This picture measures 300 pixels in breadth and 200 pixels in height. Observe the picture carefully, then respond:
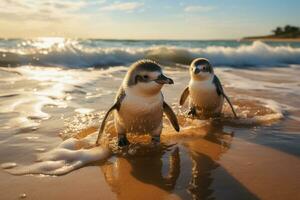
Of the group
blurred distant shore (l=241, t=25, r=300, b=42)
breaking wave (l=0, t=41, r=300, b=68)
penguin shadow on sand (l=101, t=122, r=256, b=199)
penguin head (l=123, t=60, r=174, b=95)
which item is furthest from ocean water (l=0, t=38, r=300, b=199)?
blurred distant shore (l=241, t=25, r=300, b=42)

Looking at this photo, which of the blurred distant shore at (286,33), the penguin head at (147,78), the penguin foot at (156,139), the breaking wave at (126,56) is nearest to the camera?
the penguin head at (147,78)

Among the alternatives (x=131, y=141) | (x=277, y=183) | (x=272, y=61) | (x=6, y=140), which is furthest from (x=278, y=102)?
(x=272, y=61)

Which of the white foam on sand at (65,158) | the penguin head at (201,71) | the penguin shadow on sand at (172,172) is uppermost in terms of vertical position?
the penguin head at (201,71)

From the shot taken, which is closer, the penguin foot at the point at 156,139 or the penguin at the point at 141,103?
the penguin at the point at 141,103

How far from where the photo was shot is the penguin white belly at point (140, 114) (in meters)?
4.45

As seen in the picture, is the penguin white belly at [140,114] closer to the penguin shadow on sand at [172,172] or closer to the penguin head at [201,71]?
the penguin shadow on sand at [172,172]

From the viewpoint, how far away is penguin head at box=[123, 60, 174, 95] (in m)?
4.34

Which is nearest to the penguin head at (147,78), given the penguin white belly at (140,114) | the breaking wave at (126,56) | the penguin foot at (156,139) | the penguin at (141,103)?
the penguin at (141,103)

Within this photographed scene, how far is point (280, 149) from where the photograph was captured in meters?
4.40

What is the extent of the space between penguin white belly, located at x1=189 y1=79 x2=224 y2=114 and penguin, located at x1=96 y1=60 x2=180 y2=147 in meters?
1.72

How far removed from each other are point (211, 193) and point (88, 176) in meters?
1.06

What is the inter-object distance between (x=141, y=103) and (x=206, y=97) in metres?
2.01

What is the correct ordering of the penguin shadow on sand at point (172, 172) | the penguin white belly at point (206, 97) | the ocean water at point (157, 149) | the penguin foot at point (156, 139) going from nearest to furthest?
the penguin shadow on sand at point (172, 172) → the ocean water at point (157, 149) → the penguin foot at point (156, 139) → the penguin white belly at point (206, 97)

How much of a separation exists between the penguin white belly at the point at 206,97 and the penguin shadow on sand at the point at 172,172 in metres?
1.48
